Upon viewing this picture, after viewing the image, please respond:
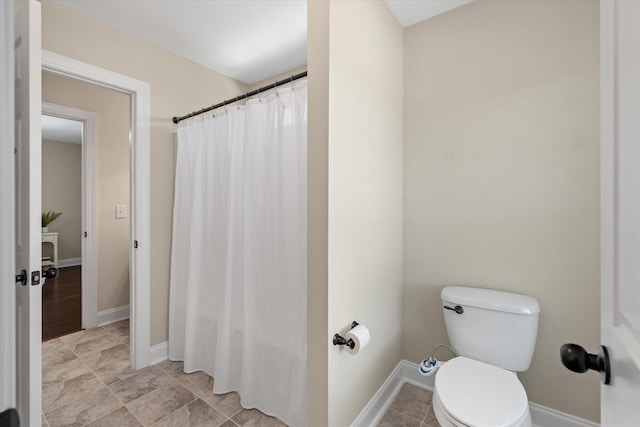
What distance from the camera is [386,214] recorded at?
1706 millimetres

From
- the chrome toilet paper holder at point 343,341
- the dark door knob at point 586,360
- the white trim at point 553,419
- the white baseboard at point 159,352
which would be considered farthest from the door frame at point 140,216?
the white trim at point 553,419

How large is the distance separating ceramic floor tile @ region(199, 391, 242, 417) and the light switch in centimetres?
218

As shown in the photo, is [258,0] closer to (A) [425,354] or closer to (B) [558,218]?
(B) [558,218]

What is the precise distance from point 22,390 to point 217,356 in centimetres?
86

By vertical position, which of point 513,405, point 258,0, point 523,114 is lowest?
point 513,405

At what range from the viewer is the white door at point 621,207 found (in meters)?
0.41

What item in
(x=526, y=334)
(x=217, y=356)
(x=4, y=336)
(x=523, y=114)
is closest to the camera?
(x=4, y=336)

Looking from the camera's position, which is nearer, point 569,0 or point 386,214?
point 569,0

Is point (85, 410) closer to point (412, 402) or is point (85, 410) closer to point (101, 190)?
point (412, 402)

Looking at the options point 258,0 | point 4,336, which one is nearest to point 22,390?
point 4,336

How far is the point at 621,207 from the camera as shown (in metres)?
Answer: 0.47

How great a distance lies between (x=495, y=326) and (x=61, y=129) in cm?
642

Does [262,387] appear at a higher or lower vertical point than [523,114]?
lower

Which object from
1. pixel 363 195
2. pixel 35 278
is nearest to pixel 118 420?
pixel 35 278
